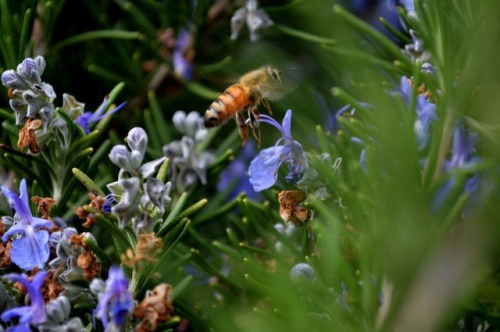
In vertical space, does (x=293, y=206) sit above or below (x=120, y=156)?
below

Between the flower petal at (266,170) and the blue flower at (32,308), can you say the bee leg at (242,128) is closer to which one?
the flower petal at (266,170)

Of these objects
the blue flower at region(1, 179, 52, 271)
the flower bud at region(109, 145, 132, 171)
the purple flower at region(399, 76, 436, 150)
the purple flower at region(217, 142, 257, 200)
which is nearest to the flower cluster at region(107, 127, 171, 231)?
the flower bud at region(109, 145, 132, 171)

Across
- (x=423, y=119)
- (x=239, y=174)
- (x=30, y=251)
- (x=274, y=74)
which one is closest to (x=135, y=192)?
(x=30, y=251)

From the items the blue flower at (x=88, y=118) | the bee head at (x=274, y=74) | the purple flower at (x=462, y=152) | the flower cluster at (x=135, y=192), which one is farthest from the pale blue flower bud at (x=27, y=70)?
the purple flower at (x=462, y=152)

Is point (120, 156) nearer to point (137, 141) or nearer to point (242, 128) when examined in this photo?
point (137, 141)

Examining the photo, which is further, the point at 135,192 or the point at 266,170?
the point at 266,170

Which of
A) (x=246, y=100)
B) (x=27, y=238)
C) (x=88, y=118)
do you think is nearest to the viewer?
(x=27, y=238)

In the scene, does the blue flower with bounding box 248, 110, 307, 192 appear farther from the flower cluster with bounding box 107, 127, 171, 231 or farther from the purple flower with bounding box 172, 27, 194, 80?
the purple flower with bounding box 172, 27, 194, 80
